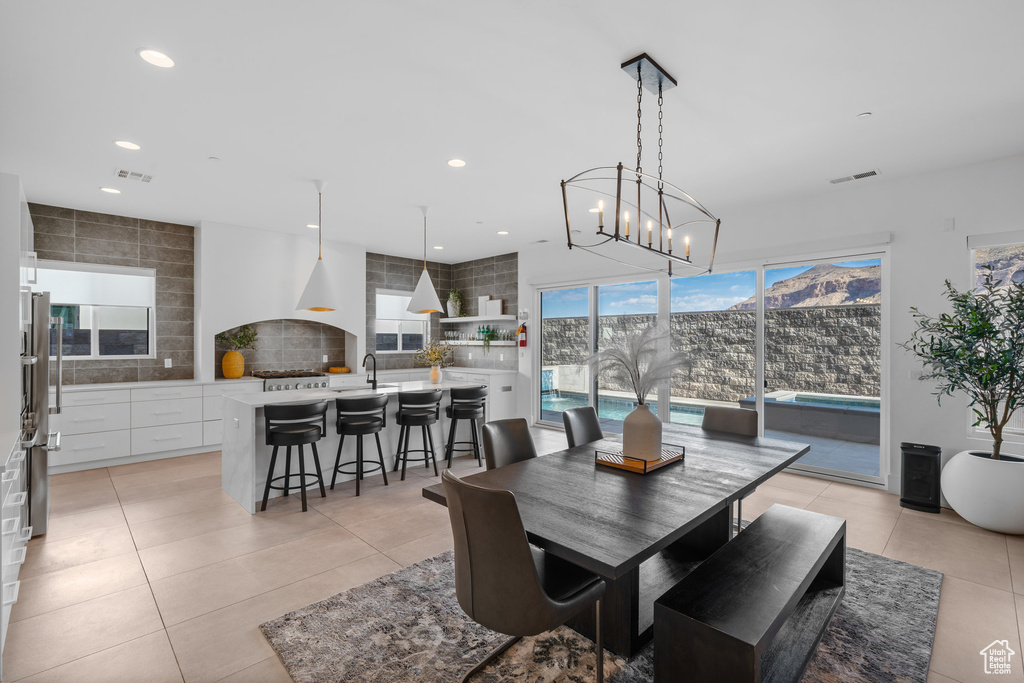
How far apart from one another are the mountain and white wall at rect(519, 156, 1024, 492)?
0.24 metres

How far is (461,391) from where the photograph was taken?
194 inches

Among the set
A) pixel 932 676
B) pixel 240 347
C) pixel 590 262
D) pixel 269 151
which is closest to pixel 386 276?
pixel 240 347

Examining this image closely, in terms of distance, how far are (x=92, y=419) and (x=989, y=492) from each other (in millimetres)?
7724

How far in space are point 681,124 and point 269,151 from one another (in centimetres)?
295

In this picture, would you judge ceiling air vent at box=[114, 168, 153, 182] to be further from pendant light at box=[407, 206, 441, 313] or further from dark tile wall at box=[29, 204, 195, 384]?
pendant light at box=[407, 206, 441, 313]

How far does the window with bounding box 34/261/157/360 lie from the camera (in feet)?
17.1

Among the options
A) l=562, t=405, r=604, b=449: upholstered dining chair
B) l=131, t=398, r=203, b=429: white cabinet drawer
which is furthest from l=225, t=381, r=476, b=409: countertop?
l=562, t=405, r=604, b=449: upholstered dining chair

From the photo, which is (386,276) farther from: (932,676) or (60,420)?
(932,676)

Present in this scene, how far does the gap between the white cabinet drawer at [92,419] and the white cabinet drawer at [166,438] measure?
0.60 feet

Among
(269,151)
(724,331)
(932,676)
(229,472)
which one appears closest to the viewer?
(932,676)

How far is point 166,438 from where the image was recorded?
5.36 meters

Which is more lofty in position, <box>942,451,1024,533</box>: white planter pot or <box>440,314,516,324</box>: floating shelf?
<box>440,314,516,324</box>: floating shelf

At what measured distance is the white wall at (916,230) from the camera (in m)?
3.76

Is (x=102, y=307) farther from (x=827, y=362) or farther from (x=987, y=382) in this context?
(x=987, y=382)
